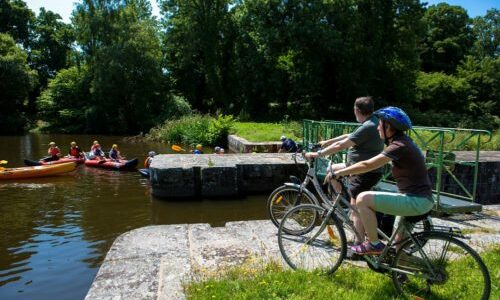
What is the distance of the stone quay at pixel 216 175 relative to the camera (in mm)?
11695

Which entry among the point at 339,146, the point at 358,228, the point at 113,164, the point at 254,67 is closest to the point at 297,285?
the point at 358,228

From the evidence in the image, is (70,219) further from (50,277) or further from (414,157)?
(414,157)

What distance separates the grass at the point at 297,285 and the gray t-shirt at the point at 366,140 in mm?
1313

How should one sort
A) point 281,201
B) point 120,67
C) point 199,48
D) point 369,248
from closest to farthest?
point 369,248, point 281,201, point 120,67, point 199,48

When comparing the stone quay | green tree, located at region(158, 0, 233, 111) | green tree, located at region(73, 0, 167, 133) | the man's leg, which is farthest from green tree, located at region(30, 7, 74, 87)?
the man's leg

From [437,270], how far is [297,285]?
4.21 ft

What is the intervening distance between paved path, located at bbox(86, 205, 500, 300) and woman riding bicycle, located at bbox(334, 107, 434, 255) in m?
1.58

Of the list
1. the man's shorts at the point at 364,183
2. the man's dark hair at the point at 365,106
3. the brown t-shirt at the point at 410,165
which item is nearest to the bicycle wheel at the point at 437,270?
the brown t-shirt at the point at 410,165

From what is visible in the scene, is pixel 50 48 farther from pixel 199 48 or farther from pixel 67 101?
pixel 199 48

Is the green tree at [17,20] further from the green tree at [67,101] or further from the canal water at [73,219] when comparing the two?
the canal water at [73,219]

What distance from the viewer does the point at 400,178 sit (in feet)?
Result: 13.1

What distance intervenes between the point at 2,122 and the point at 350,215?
36.5m

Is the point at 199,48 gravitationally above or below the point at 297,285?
above

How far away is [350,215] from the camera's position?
473 cm
